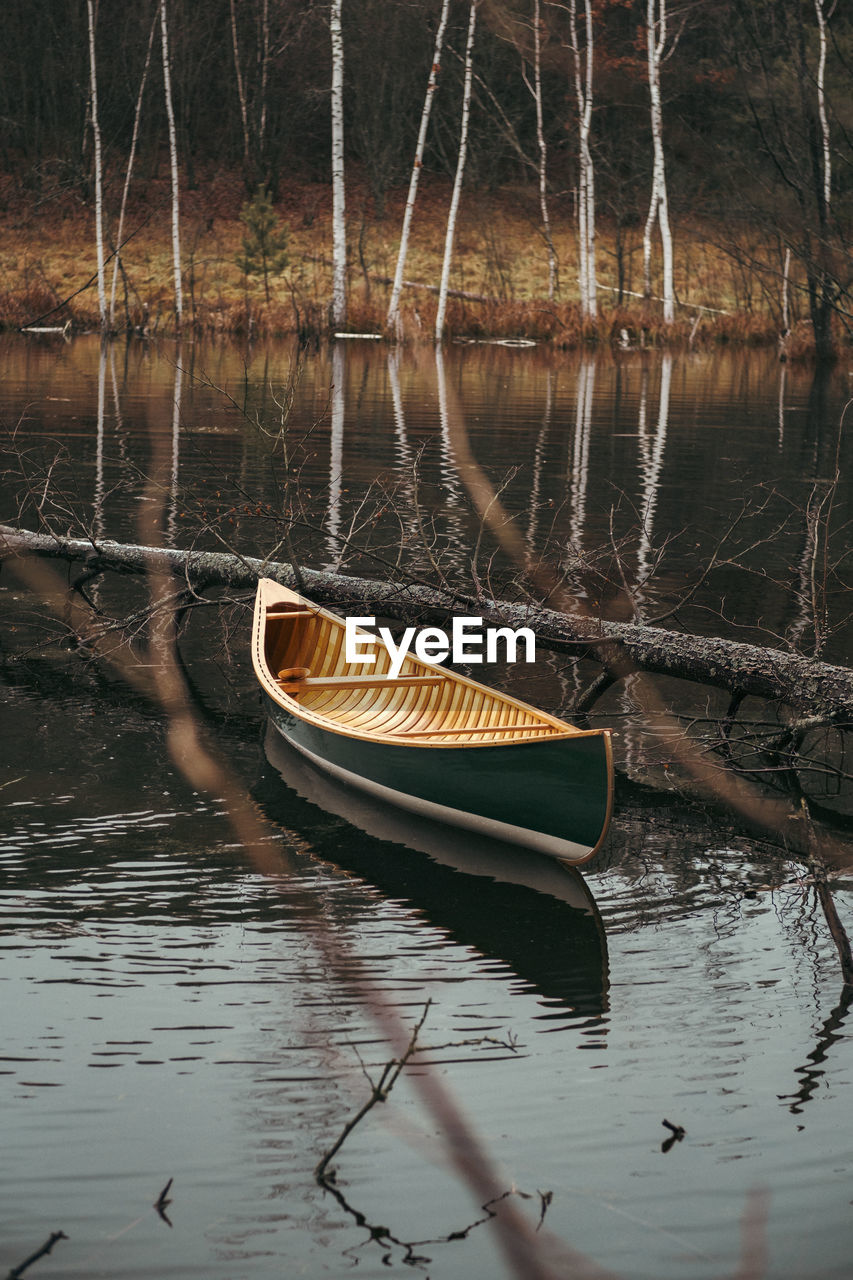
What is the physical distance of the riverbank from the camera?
109 feet

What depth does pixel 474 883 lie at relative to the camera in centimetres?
562

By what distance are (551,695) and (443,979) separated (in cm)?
348

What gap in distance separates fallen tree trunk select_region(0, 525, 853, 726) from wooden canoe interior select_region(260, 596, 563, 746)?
0.38 m

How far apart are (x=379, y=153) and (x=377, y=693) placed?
38169 mm

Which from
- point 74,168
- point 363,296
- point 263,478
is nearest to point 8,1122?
point 263,478

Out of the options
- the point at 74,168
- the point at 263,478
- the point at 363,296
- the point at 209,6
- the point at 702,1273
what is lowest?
the point at 702,1273

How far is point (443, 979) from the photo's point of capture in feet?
15.4

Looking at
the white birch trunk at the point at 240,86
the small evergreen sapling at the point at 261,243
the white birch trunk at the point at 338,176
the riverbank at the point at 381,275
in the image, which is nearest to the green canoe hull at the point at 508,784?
the riverbank at the point at 381,275

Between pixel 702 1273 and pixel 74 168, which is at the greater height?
pixel 74 168

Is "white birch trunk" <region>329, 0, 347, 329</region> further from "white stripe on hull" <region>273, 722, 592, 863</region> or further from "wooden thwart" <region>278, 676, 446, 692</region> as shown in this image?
"white stripe on hull" <region>273, 722, 592, 863</region>

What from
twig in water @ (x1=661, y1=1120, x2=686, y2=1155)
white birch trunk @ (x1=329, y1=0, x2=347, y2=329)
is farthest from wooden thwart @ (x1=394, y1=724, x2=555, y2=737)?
white birch trunk @ (x1=329, y1=0, x2=347, y2=329)

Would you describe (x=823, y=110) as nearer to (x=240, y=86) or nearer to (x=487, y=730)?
(x=487, y=730)

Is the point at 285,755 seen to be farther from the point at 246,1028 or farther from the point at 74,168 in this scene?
the point at 74,168

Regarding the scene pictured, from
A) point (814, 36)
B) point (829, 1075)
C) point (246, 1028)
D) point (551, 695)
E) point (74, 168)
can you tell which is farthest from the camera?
point (74, 168)
